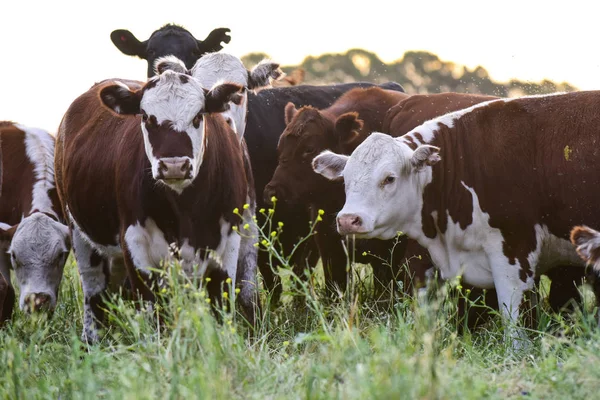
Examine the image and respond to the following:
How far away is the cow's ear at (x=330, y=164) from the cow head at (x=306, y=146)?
986 millimetres

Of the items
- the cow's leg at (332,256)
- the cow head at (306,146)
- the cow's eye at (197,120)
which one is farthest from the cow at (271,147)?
the cow's eye at (197,120)

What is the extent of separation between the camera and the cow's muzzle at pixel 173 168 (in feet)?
19.2

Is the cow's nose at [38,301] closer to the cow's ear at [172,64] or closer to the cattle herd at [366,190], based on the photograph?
the cattle herd at [366,190]

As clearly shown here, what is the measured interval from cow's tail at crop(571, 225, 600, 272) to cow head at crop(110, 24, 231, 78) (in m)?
5.26

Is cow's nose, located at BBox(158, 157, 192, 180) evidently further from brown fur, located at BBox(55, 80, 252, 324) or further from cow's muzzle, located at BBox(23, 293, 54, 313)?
cow's muzzle, located at BBox(23, 293, 54, 313)

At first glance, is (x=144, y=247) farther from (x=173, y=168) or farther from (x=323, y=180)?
(x=323, y=180)

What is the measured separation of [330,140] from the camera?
8.03 meters

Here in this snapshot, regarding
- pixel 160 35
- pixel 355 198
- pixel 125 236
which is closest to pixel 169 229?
pixel 125 236

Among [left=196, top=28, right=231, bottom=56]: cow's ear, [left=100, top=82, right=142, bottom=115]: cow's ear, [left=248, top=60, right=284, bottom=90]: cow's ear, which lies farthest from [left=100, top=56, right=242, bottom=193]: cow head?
[left=196, top=28, right=231, bottom=56]: cow's ear

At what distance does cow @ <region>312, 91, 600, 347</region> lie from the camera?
6402 millimetres

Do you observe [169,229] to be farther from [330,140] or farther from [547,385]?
[547,385]

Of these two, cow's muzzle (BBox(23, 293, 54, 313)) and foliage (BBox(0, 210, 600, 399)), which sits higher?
foliage (BBox(0, 210, 600, 399))

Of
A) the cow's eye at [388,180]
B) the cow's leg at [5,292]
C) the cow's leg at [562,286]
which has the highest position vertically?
the cow's eye at [388,180]

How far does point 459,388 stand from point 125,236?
10.8 feet
